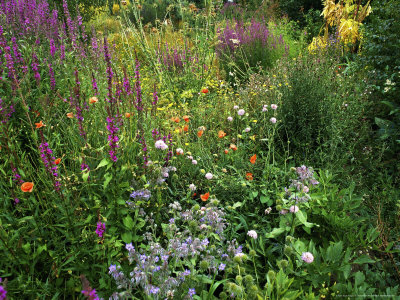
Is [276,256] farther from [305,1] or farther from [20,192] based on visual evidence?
[305,1]

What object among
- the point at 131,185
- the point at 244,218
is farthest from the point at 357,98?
the point at 131,185

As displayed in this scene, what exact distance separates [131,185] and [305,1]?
10440 mm

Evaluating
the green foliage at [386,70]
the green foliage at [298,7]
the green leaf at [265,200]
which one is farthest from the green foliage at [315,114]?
the green foliage at [298,7]

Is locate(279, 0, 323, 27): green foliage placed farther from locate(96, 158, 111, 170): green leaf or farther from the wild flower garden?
locate(96, 158, 111, 170): green leaf

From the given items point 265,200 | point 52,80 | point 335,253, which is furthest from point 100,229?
point 52,80

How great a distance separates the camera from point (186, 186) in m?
2.37

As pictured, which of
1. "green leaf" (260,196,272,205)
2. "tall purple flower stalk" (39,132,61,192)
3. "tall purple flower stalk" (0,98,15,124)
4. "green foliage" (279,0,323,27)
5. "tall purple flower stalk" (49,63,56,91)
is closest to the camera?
"tall purple flower stalk" (39,132,61,192)

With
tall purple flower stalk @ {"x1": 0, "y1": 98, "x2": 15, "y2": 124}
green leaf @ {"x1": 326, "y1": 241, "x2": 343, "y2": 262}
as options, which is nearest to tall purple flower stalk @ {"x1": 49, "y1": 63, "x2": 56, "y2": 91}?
tall purple flower stalk @ {"x1": 0, "y1": 98, "x2": 15, "y2": 124}

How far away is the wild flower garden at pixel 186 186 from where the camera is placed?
1495 millimetres

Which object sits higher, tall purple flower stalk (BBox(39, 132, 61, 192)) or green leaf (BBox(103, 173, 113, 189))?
tall purple flower stalk (BBox(39, 132, 61, 192))

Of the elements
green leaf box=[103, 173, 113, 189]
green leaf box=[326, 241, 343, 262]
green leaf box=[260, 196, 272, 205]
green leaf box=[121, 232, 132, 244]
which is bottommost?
green leaf box=[260, 196, 272, 205]

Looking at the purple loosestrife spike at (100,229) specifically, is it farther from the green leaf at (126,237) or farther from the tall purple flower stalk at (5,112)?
the tall purple flower stalk at (5,112)

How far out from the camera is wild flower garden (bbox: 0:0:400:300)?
58.9 inches

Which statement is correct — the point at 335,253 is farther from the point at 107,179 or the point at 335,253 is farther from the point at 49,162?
the point at 49,162
